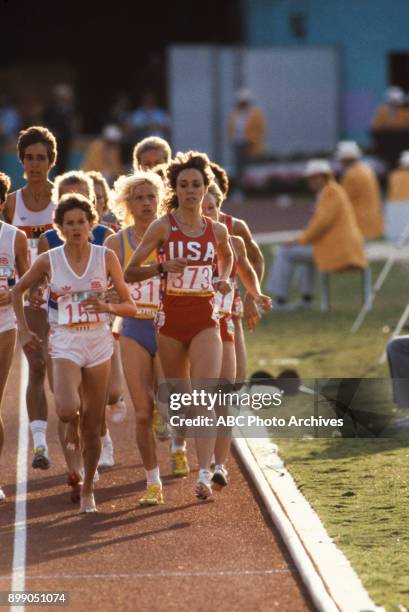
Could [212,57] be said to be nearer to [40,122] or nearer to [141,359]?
[40,122]

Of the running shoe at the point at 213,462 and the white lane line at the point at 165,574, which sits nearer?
the white lane line at the point at 165,574

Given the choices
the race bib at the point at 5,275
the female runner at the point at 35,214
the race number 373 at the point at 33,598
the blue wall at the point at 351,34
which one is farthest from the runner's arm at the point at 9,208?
the blue wall at the point at 351,34

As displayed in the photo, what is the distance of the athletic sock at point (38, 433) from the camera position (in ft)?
30.3

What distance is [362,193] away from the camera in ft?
61.4

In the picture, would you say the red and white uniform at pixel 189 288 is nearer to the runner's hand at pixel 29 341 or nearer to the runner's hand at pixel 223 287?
the runner's hand at pixel 223 287

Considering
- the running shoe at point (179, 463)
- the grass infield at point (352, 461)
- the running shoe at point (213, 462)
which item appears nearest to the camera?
the grass infield at point (352, 461)

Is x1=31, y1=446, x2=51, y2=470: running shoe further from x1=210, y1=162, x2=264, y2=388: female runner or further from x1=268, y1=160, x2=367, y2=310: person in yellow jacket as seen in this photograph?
x1=268, y1=160, x2=367, y2=310: person in yellow jacket

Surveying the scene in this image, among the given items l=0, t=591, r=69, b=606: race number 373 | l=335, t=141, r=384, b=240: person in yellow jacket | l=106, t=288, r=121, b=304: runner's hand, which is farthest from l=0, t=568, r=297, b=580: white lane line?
l=335, t=141, r=384, b=240: person in yellow jacket

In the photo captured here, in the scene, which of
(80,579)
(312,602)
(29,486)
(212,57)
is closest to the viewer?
(312,602)

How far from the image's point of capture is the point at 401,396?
410 inches

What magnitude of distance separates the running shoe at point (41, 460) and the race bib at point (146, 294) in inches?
40.8

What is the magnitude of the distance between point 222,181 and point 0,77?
30.8 m

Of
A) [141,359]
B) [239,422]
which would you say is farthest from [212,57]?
[141,359]

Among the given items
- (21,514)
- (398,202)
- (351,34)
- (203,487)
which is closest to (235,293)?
(203,487)
